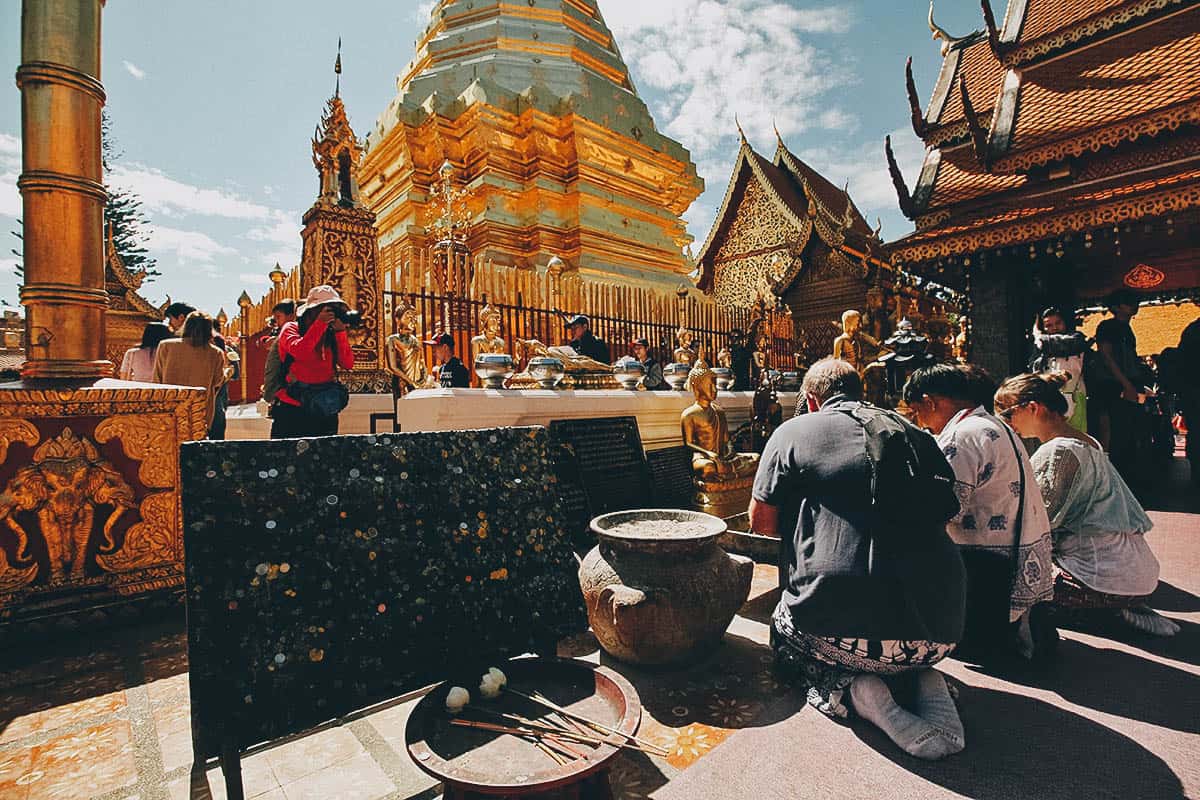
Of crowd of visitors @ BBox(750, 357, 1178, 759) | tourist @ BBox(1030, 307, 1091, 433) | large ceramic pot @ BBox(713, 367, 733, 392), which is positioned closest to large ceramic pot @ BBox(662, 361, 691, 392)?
large ceramic pot @ BBox(713, 367, 733, 392)

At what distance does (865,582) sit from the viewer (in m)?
2.05

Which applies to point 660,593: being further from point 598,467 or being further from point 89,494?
point 89,494

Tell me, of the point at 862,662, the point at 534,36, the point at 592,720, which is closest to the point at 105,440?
the point at 592,720

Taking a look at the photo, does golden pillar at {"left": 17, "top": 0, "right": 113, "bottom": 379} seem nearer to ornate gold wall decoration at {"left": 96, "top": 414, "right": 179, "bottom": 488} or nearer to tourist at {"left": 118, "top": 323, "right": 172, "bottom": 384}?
ornate gold wall decoration at {"left": 96, "top": 414, "right": 179, "bottom": 488}

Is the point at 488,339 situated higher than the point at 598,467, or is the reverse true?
the point at 488,339

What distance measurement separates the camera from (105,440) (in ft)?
10.0

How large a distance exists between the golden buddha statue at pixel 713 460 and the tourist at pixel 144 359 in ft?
16.5

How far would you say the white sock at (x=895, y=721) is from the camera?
1959mm

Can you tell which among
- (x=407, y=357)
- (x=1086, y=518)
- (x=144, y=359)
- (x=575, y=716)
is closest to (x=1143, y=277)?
(x=1086, y=518)

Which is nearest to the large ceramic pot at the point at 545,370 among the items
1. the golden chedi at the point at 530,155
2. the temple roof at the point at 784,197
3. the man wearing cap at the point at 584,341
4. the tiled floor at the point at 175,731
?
the man wearing cap at the point at 584,341

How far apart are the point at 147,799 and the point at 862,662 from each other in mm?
2515

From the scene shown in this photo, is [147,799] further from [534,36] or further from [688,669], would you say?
[534,36]

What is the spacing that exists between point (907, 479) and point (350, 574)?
1921 millimetres

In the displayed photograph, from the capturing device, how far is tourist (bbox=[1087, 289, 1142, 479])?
6324 millimetres
